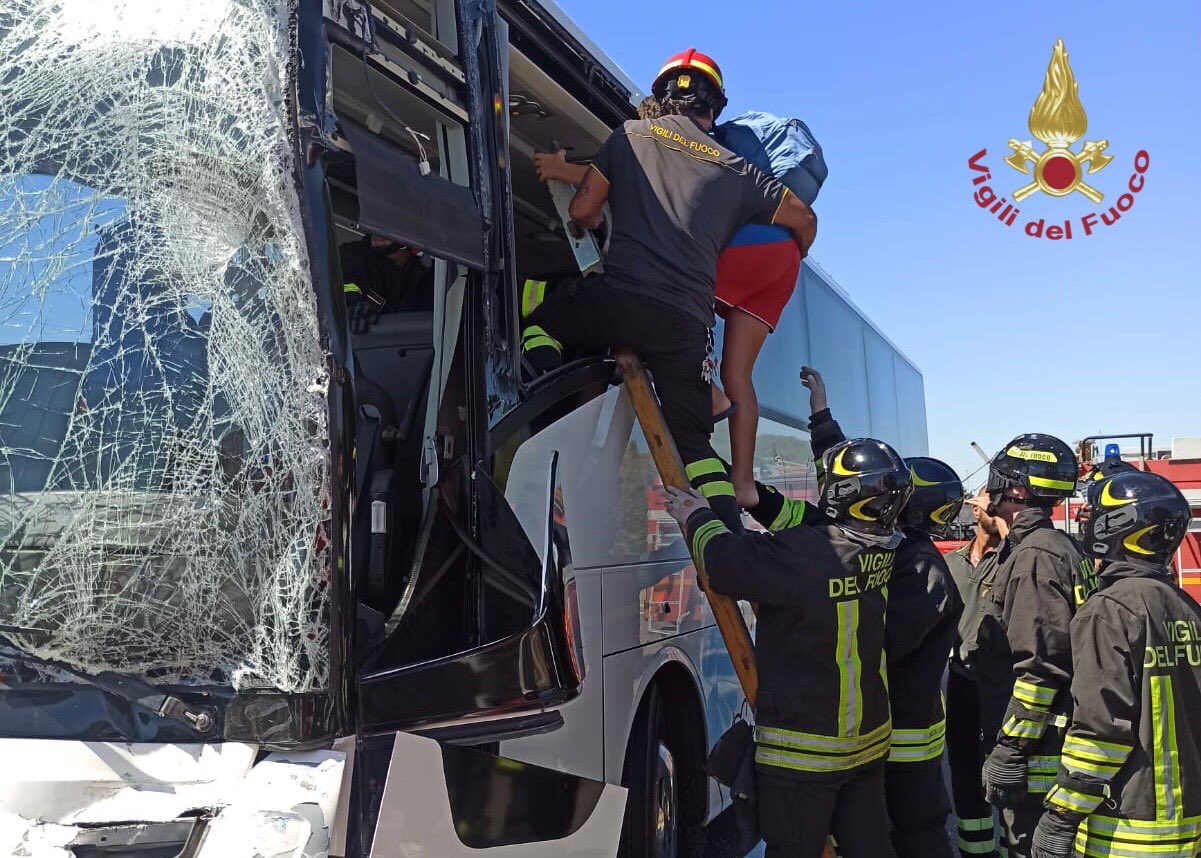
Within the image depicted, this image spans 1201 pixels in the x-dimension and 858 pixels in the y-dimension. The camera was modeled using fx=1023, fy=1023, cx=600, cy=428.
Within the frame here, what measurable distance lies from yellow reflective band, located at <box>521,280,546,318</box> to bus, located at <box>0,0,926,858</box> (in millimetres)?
989

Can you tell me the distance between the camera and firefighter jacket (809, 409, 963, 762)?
3756 mm

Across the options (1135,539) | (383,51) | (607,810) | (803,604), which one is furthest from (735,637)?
(383,51)

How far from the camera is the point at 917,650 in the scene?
3857mm

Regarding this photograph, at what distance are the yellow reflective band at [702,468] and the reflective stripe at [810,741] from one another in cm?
88

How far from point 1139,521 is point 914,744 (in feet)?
4.21

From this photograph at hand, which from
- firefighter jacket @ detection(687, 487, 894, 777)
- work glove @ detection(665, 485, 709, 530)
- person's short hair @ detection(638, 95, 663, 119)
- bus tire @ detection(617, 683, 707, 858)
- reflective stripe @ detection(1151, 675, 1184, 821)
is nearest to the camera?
reflective stripe @ detection(1151, 675, 1184, 821)

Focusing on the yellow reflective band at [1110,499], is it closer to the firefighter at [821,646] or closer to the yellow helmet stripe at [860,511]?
the firefighter at [821,646]

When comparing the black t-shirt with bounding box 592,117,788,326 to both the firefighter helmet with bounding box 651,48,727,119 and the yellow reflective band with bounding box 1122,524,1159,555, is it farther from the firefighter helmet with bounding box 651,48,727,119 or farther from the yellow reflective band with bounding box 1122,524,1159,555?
the yellow reflective band with bounding box 1122,524,1159,555

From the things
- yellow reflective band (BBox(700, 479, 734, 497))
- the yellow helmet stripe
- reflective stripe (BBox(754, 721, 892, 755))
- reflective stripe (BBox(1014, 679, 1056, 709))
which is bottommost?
reflective stripe (BBox(754, 721, 892, 755))

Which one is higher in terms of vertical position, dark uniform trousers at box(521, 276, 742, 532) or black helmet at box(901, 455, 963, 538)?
dark uniform trousers at box(521, 276, 742, 532)

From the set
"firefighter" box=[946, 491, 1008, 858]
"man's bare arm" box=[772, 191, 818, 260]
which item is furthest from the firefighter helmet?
"firefighter" box=[946, 491, 1008, 858]

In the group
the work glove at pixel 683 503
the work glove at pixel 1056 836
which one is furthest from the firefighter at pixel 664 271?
the work glove at pixel 1056 836

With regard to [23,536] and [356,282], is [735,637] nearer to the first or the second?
[356,282]

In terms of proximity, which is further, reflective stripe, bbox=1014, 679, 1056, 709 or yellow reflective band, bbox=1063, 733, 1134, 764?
reflective stripe, bbox=1014, 679, 1056, 709
